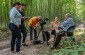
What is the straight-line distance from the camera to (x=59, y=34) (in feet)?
40.4

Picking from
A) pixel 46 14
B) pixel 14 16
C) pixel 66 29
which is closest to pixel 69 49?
pixel 66 29

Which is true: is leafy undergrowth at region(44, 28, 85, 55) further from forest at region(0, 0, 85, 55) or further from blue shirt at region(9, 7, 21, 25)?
blue shirt at region(9, 7, 21, 25)

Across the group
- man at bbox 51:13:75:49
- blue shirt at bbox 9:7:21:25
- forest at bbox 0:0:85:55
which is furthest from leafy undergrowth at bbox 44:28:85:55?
blue shirt at bbox 9:7:21:25

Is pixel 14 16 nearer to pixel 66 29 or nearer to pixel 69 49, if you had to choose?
pixel 69 49

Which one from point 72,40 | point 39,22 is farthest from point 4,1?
point 72,40

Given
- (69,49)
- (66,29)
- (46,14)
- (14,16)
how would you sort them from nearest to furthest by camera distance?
(69,49)
(14,16)
(66,29)
(46,14)

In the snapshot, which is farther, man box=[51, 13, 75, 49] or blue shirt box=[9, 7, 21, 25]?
man box=[51, 13, 75, 49]

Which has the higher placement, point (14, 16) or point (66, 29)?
point (14, 16)

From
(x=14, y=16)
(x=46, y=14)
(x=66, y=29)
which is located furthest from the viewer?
(x=46, y=14)

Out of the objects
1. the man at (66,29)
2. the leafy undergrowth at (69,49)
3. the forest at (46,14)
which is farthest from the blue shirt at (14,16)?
the man at (66,29)

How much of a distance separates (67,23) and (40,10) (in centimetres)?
2855

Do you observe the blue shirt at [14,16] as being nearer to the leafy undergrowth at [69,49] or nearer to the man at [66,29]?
the leafy undergrowth at [69,49]

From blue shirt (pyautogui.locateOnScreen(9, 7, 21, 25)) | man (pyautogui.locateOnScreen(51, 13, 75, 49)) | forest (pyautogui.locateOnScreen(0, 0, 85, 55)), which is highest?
blue shirt (pyautogui.locateOnScreen(9, 7, 21, 25))

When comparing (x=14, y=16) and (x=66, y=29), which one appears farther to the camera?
(x=66, y=29)
